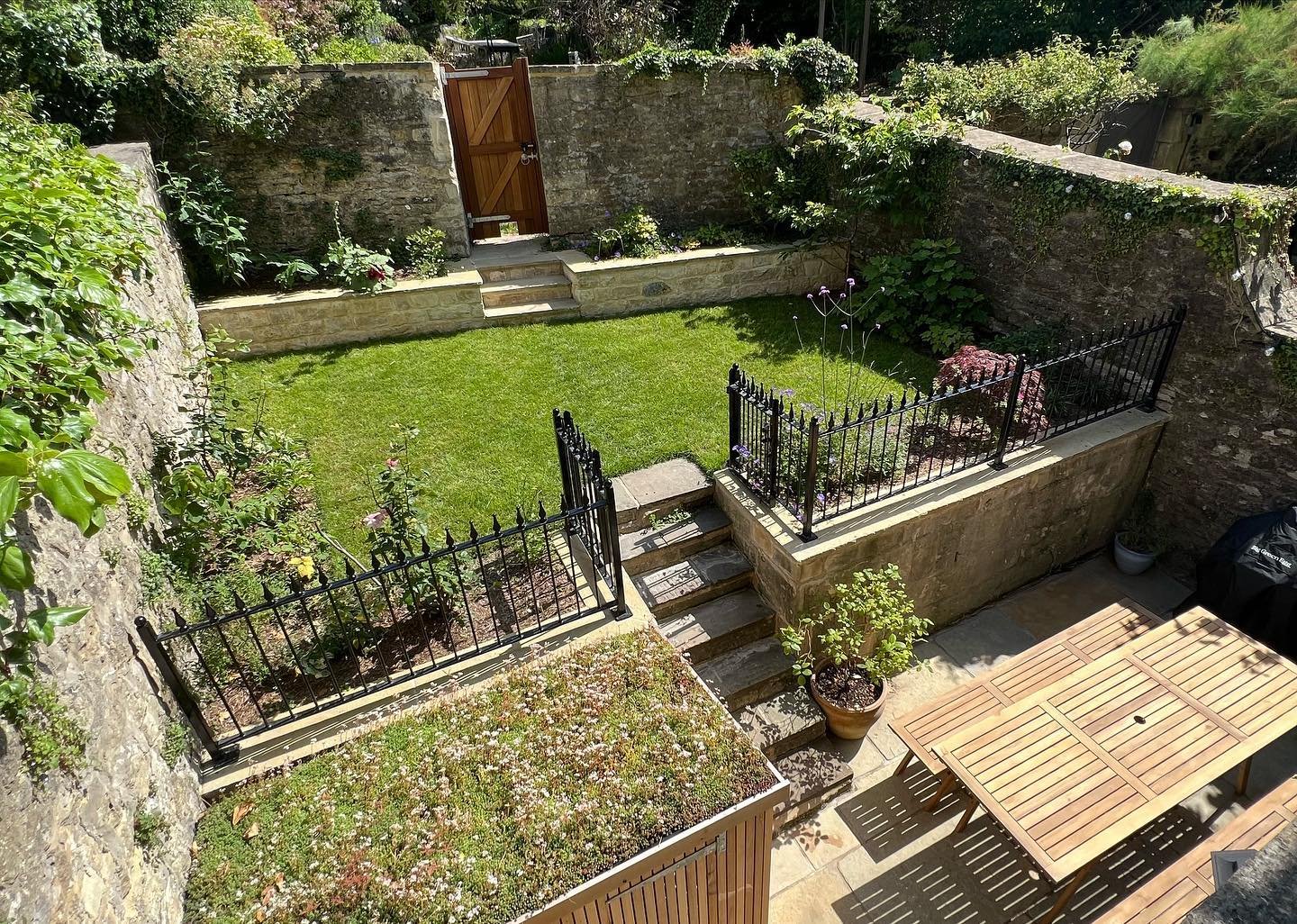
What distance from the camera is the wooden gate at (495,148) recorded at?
8492 mm

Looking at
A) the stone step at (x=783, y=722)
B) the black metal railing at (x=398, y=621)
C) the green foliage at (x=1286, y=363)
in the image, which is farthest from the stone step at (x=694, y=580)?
the green foliage at (x=1286, y=363)

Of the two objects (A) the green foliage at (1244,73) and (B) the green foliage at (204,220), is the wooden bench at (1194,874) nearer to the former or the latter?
(B) the green foliage at (204,220)

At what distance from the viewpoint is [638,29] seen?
36.9 feet

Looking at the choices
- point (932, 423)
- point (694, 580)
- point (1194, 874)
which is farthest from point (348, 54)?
point (1194, 874)

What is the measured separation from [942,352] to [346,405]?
6.10 m

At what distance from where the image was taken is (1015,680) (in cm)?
456

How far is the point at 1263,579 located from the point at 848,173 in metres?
5.90

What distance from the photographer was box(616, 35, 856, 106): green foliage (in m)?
8.66

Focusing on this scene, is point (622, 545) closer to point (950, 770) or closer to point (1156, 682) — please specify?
point (950, 770)

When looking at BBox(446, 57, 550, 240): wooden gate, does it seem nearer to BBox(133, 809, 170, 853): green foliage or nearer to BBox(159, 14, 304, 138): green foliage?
BBox(159, 14, 304, 138): green foliage

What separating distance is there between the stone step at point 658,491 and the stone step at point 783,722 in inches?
62.6

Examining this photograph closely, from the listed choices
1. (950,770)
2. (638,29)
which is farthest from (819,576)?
(638,29)

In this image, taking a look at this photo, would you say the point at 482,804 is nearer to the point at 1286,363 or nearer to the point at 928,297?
the point at 1286,363

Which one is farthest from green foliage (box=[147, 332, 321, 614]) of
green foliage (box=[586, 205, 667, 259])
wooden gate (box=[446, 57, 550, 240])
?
wooden gate (box=[446, 57, 550, 240])
